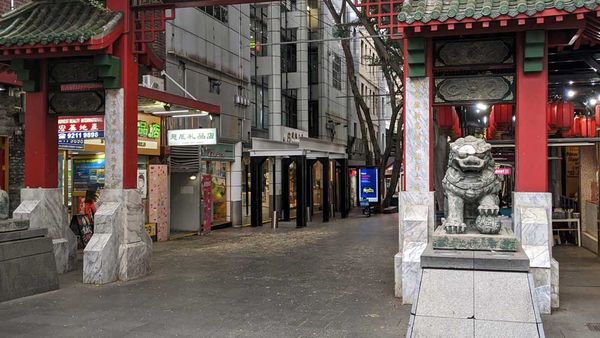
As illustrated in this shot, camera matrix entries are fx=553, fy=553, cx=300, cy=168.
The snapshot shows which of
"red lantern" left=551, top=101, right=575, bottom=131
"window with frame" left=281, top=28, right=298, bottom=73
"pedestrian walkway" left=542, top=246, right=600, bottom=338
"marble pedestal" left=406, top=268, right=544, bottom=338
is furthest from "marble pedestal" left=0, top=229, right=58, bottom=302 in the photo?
"window with frame" left=281, top=28, right=298, bottom=73

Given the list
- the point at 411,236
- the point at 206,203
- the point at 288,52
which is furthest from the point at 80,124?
the point at 288,52

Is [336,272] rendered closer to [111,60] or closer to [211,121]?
[111,60]

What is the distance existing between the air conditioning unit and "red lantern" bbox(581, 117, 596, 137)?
1141cm

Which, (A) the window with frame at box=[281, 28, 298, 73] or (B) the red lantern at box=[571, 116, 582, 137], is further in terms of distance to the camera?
(A) the window with frame at box=[281, 28, 298, 73]

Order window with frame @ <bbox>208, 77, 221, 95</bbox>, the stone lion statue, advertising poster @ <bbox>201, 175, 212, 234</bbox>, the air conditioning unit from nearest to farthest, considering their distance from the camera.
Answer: the stone lion statue → the air conditioning unit → advertising poster @ <bbox>201, 175, 212, 234</bbox> → window with frame @ <bbox>208, 77, 221, 95</bbox>

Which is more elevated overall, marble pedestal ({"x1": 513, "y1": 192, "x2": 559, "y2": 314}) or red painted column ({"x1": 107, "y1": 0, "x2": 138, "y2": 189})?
red painted column ({"x1": 107, "y1": 0, "x2": 138, "y2": 189})

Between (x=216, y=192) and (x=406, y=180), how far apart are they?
44.5ft

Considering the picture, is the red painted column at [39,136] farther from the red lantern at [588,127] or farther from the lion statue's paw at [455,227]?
the red lantern at [588,127]

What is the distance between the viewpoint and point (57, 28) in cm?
1035

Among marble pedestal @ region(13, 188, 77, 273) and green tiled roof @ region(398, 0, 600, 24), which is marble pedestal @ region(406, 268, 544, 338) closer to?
green tiled roof @ region(398, 0, 600, 24)

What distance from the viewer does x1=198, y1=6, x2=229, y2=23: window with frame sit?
20.7 meters

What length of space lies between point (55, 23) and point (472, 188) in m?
8.43

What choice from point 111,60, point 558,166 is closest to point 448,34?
point 111,60

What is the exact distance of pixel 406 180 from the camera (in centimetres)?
915
